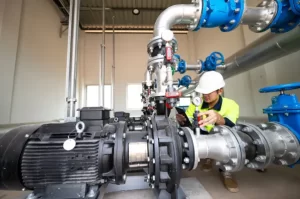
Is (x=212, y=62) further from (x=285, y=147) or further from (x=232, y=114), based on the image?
(x=285, y=147)

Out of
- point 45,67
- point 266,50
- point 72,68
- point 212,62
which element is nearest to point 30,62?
point 45,67

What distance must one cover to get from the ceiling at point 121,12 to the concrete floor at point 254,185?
3.13 meters

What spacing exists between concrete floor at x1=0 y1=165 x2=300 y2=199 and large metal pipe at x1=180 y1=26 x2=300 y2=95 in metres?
0.92

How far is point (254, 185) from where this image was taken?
3.40 feet

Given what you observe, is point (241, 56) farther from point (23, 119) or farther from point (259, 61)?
point (23, 119)

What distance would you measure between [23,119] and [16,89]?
398mm

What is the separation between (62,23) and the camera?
3180 millimetres

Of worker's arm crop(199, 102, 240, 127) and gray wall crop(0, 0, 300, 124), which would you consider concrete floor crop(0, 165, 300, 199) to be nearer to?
worker's arm crop(199, 102, 240, 127)

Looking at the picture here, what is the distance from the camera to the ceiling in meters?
3.07

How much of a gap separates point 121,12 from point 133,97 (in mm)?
2029

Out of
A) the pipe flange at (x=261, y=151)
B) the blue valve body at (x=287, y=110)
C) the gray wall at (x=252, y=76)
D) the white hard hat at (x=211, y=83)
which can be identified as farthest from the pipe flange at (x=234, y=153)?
the gray wall at (x=252, y=76)

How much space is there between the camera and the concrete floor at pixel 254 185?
0.91 metres

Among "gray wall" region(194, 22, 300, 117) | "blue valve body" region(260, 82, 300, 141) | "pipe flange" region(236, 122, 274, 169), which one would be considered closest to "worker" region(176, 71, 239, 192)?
"blue valve body" region(260, 82, 300, 141)

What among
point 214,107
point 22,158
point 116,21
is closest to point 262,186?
point 214,107
